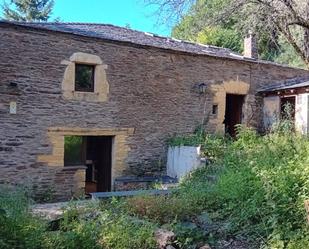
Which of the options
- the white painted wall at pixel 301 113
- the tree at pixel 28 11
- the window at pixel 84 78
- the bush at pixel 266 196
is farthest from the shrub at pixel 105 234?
the tree at pixel 28 11

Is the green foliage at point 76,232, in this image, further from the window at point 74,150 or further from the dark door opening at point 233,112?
the dark door opening at point 233,112

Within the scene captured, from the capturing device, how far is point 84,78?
11641 mm

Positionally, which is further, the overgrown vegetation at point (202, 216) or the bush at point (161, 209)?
the bush at point (161, 209)

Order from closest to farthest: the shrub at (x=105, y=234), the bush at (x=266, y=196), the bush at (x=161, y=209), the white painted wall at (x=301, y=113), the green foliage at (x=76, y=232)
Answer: the green foliage at (x=76, y=232), the shrub at (x=105, y=234), the bush at (x=266, y=196), the bush at (x=161, y=209), the white painted wall at (x=301, y=113)

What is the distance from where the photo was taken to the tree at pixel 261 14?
996cm

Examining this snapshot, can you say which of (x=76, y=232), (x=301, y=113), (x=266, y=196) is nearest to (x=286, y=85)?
(x=301, y=113)

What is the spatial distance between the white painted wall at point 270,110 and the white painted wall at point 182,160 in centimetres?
439

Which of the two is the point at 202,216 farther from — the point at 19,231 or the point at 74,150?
the point at 74,150

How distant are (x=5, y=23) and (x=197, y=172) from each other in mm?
6383

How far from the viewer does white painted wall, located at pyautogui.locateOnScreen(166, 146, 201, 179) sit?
11359 millimetres

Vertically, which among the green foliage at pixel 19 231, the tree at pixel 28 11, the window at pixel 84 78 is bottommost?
the green foliage at pixel 19 231

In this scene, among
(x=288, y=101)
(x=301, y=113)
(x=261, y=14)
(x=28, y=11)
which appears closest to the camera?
(x=261, y=14)

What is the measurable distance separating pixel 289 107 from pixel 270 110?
1400mm

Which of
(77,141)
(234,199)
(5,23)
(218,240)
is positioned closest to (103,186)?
(77,141)
